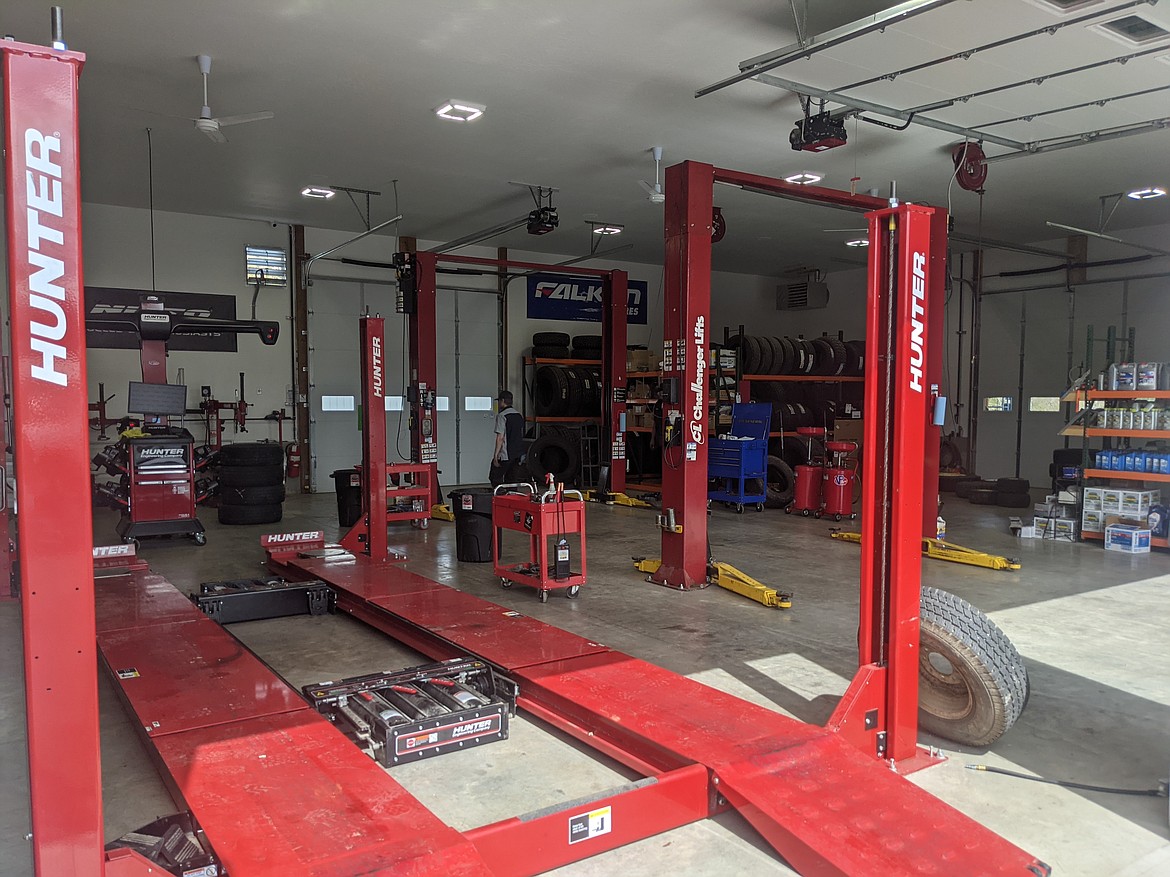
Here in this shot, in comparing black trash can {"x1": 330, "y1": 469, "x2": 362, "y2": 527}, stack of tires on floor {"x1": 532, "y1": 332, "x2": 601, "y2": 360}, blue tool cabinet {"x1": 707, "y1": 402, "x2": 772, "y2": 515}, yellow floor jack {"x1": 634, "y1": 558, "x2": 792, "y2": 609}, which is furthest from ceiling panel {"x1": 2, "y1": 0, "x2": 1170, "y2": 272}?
yellow floor jack {"x1": 634, "y1": 558, "x2": 792, "y2": 609}

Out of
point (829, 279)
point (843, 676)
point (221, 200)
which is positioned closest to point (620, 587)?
point (843, 676)

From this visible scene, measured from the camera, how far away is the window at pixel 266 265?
481 inches

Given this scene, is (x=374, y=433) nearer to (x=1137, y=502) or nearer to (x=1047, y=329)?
(x=1137, y=502)

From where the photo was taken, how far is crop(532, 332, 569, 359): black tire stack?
1404 cm

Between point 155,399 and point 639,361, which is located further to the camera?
point 639,361

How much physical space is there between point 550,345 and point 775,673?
1024 cm

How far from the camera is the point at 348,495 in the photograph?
30.1ft

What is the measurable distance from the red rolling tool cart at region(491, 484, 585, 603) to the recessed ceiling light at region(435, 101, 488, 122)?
345 centimetres

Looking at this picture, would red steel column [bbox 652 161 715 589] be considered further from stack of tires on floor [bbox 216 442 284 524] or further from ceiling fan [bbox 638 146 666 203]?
stack of tires on floor [bbox 216 442 284 524]

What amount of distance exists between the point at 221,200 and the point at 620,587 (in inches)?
314

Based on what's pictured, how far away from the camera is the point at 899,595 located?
3.16 metres

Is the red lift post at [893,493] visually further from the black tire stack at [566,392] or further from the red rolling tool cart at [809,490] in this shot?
the black tire stack at [566,392]

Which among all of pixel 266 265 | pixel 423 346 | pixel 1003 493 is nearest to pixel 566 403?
pixel 423 346

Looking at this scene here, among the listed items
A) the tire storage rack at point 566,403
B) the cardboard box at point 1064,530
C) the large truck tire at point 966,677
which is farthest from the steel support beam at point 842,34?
the tire storage rack at point 566,403
